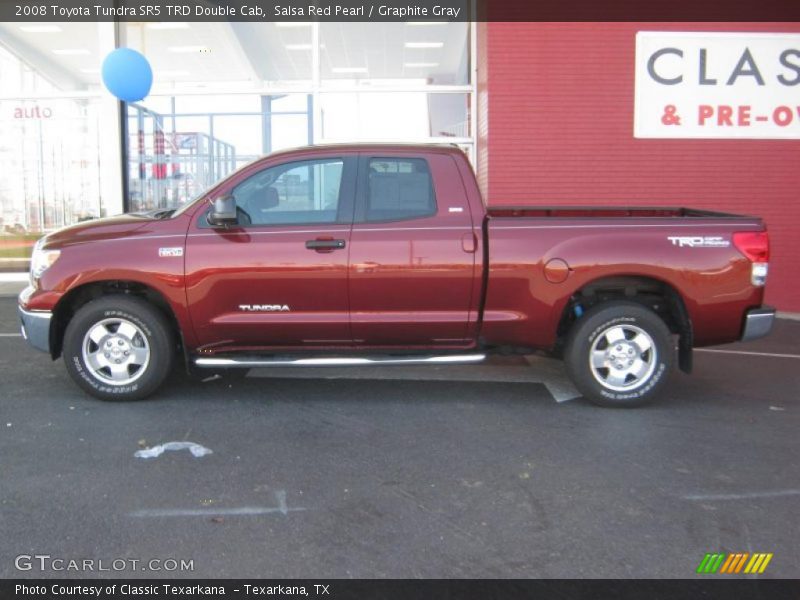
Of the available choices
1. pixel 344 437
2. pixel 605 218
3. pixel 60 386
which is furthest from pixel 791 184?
pixel 60 386

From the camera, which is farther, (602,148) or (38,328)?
(602,148)

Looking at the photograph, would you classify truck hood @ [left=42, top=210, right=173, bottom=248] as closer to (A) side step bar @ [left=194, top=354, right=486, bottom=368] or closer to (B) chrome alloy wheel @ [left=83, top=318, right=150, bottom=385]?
(B) chrome alloy wheel @ [left=83, top=318, right=150, bottom=385]

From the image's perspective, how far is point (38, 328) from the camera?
215 inches

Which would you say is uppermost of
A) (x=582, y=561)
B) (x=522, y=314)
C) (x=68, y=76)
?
(x=68, y=76)

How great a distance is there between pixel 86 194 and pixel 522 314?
364 inches

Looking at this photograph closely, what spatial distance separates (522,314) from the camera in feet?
18.1

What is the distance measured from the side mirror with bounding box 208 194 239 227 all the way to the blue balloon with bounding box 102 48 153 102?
19.1 feet

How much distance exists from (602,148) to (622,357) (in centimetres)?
558

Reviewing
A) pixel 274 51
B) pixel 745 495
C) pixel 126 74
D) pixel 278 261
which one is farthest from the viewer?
pixel 274 51

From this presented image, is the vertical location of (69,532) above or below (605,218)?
below

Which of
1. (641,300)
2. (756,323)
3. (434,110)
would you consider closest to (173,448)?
(641,300)

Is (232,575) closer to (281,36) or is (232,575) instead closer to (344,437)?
(344,437)

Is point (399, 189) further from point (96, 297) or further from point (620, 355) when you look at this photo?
point (96, 297)

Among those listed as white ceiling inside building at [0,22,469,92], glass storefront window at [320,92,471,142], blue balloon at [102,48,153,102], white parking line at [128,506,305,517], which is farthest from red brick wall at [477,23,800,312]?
white parking line at [128,506,305,517]
